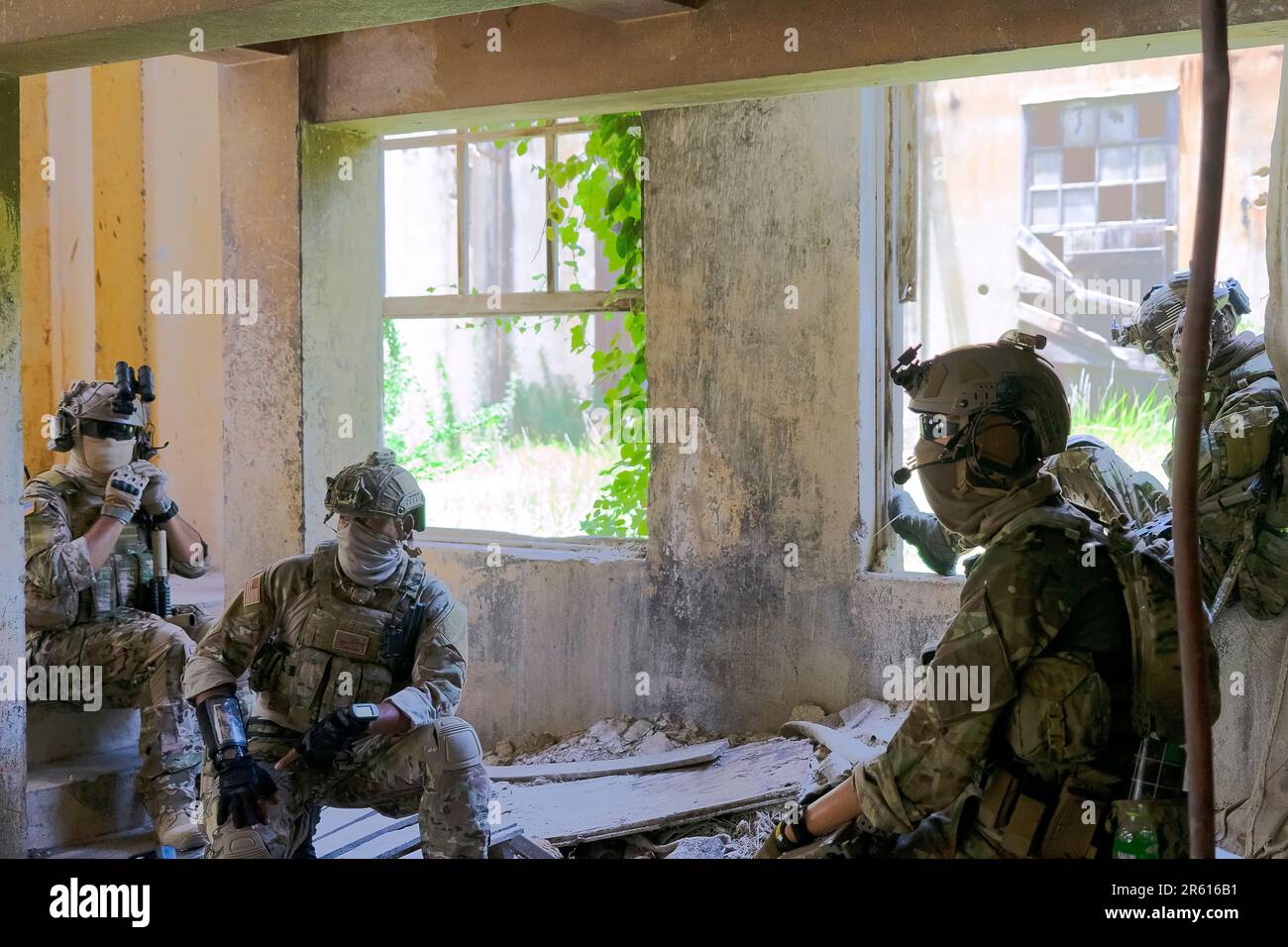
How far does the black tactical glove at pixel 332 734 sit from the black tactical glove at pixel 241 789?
162 millimetres

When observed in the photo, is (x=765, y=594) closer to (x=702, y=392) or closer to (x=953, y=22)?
(x=702, y=392)

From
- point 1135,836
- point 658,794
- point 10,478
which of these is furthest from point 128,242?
point 1135,836

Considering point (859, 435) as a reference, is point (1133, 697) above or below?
below

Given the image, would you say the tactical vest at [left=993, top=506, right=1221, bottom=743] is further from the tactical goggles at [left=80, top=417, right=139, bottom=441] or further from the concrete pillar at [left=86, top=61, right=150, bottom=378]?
the concrete pillar at [left=86, top=61, right=150, bottom=378]

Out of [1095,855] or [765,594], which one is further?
[765,594]

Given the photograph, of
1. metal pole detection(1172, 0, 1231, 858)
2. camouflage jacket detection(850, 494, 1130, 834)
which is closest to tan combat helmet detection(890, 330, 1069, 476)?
camouflage jacket detection(850, 494, 1130, 834)

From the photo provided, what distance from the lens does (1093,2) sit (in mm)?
4301

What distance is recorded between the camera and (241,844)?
436 cm

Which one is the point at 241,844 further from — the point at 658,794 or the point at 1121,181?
the point at 1121,181

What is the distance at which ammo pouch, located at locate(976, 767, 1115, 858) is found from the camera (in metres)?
3.00
